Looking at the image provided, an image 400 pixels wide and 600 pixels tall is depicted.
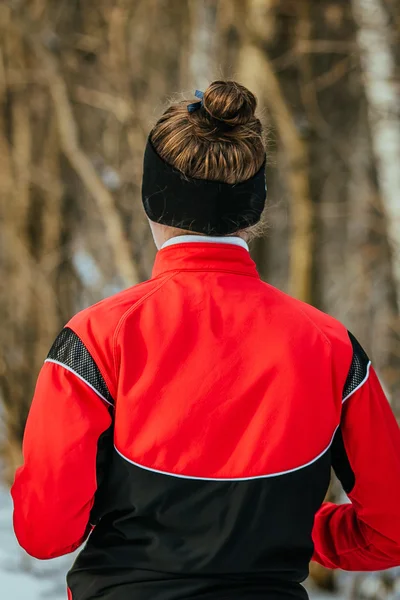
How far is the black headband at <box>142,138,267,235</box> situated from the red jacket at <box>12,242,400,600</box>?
0.06 m

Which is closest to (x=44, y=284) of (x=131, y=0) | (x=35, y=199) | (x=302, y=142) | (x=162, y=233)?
(x=35, y=199)

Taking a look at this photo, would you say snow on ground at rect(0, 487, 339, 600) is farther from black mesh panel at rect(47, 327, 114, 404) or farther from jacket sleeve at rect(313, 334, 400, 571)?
black mesh panel at rect(47, 327, 114, 404)

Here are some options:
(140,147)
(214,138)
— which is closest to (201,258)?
(214,138)

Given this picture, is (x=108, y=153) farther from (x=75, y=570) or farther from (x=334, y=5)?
(x=75, y=570)

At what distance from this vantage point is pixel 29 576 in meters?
5.19

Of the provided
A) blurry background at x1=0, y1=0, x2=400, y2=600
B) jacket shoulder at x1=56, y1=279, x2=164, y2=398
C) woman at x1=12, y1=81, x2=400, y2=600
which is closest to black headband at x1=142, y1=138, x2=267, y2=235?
woman at x1=12, y1=81, x2=400, y2=600

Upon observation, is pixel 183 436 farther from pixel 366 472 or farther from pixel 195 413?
pixel 366 472

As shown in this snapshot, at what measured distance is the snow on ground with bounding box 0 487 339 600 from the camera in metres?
4.87

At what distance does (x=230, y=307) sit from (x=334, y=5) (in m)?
4.77

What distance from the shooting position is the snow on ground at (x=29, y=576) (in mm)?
4871

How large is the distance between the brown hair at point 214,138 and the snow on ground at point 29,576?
3851 millimetres

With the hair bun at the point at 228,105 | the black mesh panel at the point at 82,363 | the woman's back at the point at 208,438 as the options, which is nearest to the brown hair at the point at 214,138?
Answer: the hair bun at the point at 228,105

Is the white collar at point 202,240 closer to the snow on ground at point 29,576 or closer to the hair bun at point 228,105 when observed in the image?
the hair bun at point 228,105

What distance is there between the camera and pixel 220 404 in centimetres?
142
